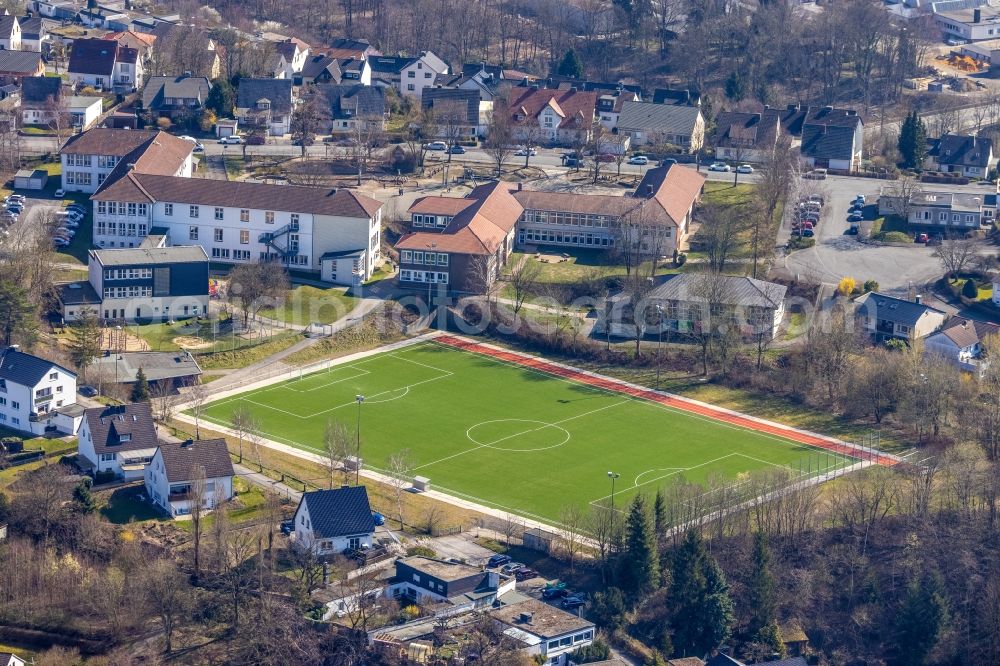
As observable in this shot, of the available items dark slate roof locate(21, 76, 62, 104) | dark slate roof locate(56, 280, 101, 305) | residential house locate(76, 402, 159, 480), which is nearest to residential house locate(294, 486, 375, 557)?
residential house locate(76, 402, 159, 480)

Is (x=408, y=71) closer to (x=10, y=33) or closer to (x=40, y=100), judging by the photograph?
(x=40, y=100)

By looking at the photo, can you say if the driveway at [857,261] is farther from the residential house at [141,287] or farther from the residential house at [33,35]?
the residential house at [33,35]

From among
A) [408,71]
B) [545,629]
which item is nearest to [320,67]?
[408,71]

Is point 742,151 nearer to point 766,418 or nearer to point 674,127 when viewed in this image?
point 674,127

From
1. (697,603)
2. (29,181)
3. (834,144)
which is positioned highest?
(834,144)

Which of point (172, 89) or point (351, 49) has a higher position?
point (351, 49)

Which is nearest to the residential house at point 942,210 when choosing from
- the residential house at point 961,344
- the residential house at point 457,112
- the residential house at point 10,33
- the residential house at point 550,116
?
the residential house at point 961,344

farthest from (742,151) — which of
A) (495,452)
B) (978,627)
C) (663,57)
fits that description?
(978,627)
